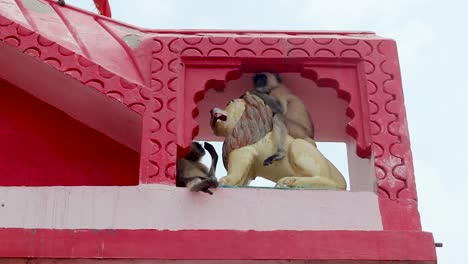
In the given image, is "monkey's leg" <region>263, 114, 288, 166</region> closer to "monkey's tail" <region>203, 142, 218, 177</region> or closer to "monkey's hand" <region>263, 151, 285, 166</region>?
"monkey's hand" <region>263, 151, 285, 166</region>

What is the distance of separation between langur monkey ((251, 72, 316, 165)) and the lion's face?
150mm

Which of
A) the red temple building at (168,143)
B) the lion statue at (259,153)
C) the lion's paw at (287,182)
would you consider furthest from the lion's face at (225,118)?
the lion's paw at (287,182)

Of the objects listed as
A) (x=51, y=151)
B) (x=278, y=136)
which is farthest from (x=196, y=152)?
(x=51, y=151)

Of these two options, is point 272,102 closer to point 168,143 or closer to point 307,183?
point 307,183

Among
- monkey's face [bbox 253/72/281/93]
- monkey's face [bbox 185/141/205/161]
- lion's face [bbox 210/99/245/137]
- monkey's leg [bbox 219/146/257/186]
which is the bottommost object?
monkey's leg [bbox 219/146/257/186]

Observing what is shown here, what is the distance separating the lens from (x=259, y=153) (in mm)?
5539

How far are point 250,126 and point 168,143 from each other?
512 millimetres

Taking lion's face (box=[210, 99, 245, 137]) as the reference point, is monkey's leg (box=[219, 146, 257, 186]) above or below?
below

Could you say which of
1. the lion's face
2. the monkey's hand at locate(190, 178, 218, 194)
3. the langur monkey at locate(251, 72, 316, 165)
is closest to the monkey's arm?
the langur monkey at locate(251, 72, 316, 165)

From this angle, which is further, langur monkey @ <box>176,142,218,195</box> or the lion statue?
the lion statue

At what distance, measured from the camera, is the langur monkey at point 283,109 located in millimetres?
5688

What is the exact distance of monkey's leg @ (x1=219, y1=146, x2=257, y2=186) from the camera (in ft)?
17.7

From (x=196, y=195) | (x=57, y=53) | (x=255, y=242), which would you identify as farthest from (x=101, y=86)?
(x=255, y=242)

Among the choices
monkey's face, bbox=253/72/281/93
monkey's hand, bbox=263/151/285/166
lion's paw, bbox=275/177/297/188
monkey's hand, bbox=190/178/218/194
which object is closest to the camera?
monkey's hand, bbox=190/178/218/194
